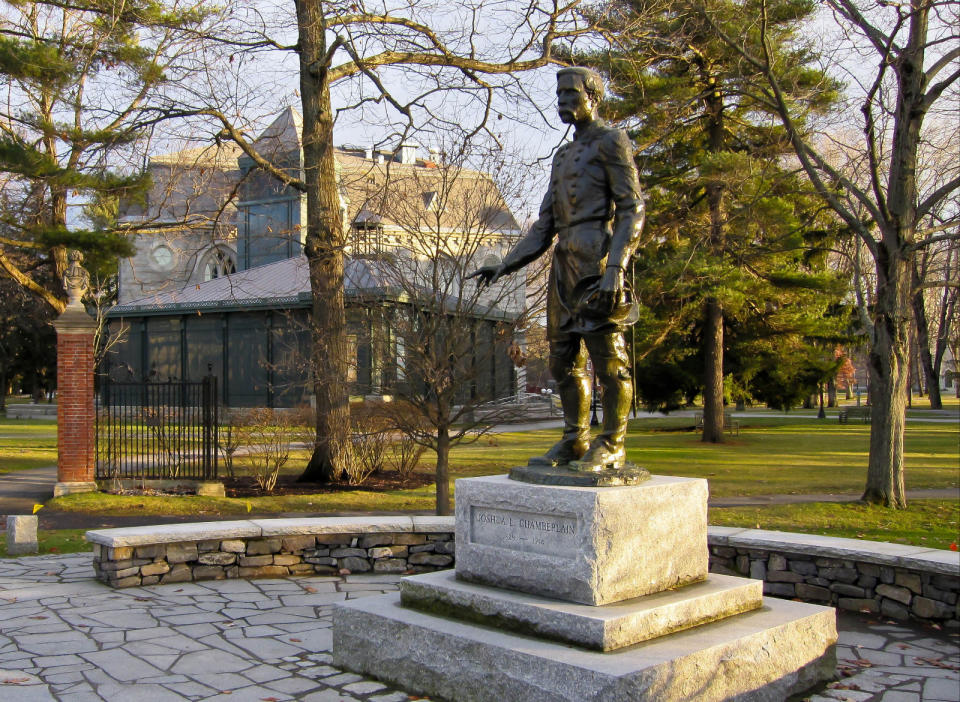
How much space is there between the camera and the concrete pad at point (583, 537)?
4.68 metres

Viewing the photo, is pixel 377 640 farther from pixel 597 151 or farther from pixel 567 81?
pixel 567 81

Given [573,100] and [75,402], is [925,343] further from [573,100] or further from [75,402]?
[573,100]

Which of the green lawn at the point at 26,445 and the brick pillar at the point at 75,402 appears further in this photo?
the green lawn at the point at 26,445

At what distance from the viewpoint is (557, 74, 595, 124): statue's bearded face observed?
543cm

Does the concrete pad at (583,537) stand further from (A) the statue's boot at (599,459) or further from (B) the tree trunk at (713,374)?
(B) the tree trunk at (713,374)

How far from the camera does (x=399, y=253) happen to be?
1388 cm

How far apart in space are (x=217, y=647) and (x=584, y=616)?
262 centimetres

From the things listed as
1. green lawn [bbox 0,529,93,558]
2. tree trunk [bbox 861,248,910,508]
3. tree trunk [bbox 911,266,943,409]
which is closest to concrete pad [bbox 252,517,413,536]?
green lawn [bbox 0,529,93,558]

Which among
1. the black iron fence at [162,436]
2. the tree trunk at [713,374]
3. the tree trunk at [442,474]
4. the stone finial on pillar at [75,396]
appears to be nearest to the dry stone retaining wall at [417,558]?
the tree trunk at [442,474]

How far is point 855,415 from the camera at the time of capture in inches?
1435

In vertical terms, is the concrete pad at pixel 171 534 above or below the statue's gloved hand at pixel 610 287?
below

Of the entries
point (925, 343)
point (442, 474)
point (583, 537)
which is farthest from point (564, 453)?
point (925, 343)

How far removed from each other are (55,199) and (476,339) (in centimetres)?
1064

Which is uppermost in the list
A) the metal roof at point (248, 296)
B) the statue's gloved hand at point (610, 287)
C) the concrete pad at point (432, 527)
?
the metal roof at point (248, 296)
